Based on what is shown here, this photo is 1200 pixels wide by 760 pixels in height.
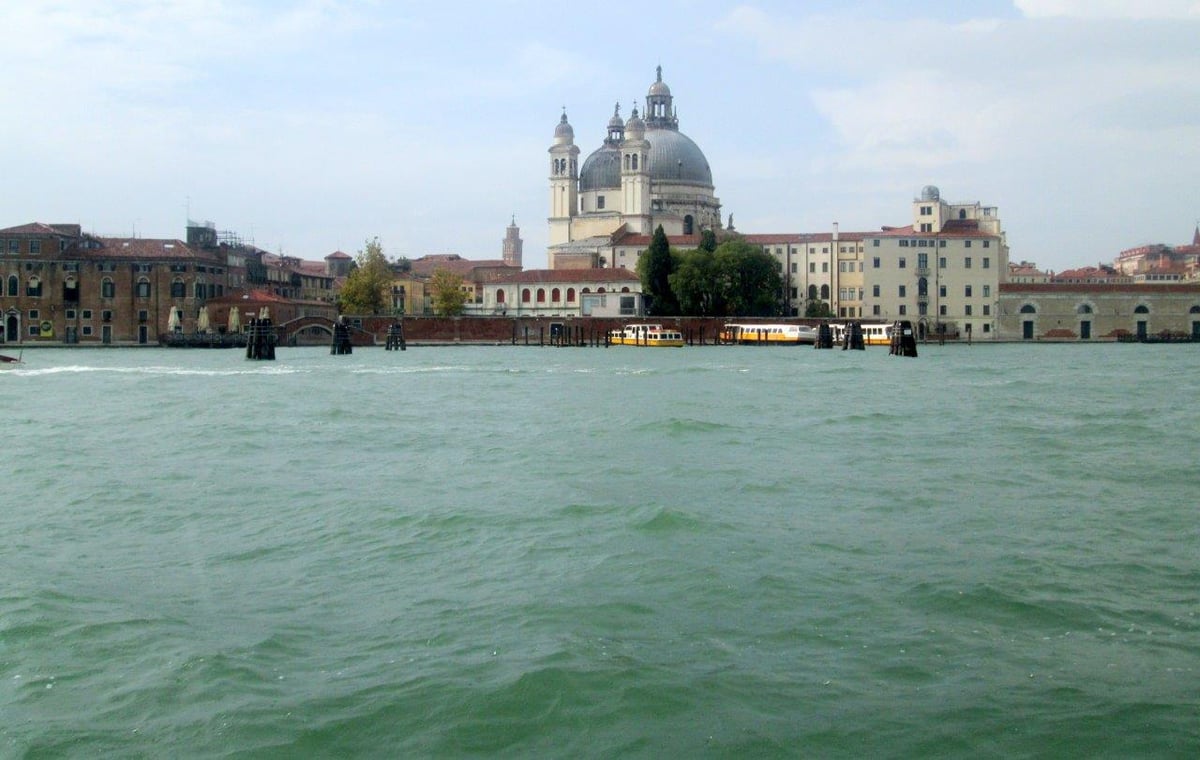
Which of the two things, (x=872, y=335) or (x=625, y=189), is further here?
(x=625, y=189)

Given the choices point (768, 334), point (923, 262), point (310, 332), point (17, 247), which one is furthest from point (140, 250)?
point (923, 262)

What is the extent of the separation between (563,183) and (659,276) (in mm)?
17000

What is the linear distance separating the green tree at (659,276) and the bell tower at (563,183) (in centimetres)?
1488

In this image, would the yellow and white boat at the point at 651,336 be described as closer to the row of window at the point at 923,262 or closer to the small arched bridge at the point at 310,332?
the small arched bridge at the point at 310,332

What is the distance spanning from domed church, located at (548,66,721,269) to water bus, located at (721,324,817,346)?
15635 millimetres

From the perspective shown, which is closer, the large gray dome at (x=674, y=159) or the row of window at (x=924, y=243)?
the row of window at (x=924, y=243)

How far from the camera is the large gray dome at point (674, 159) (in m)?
77.4

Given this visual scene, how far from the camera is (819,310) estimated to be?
64.3 meters

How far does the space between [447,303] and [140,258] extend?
1545 cm

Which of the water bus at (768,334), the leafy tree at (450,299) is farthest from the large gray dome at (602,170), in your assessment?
the water bus at (768,334)

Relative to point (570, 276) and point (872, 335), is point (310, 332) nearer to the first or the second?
point (570, 276)

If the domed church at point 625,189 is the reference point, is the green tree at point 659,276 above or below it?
below

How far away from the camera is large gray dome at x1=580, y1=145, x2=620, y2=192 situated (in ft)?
250

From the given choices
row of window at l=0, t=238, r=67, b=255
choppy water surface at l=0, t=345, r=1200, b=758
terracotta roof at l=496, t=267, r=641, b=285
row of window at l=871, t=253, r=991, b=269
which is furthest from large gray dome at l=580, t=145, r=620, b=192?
choppy water surface at l=0, t=345, r=1200, b=758
